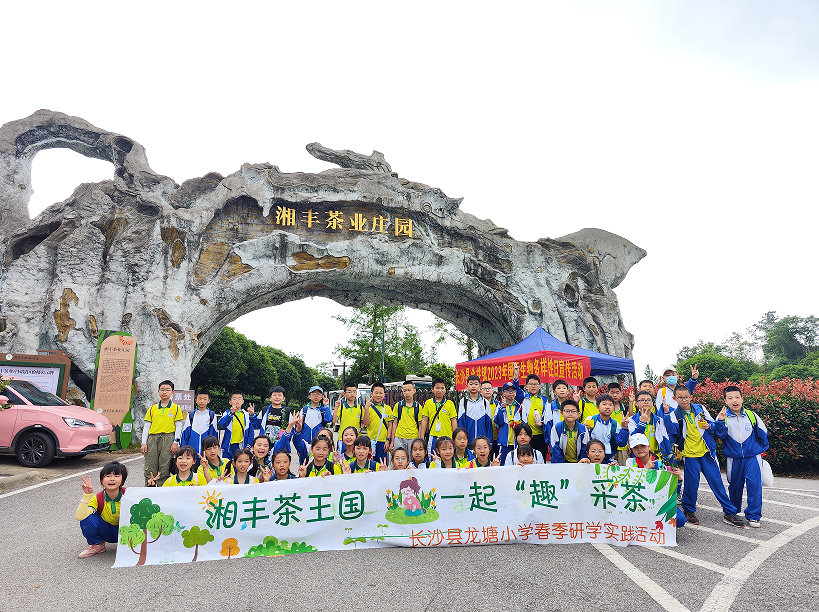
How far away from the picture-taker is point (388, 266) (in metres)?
13.3

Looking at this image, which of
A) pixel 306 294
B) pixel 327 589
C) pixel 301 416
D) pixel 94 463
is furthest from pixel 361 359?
pixel 327 589

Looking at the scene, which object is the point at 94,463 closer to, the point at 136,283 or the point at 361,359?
the point at 136,283

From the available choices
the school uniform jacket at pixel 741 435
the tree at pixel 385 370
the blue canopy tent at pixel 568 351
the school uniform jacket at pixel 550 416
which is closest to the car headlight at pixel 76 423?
the school uniform jacket at pixel 550 416

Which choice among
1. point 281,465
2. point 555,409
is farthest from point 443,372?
point 281,465

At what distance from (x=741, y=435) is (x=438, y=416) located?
3160 millimetres

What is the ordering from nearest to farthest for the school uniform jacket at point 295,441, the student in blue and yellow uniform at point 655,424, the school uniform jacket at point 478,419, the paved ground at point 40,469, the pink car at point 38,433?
the student in blue and yellow uniform at point 655,424, the school uniform jacket at point 295,441, the school uniform jacket at point 478,419, the paved ground at point 40,469, the pink car at point 38,433

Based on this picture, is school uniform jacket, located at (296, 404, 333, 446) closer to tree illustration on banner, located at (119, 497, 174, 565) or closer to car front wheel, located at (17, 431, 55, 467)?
tree illustration on banner, located at (119, 497, 174, 565)

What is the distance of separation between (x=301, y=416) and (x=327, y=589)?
2724mm

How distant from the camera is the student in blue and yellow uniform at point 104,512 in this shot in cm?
386

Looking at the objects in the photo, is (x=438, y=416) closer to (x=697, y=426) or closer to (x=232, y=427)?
(x=232, y=427)

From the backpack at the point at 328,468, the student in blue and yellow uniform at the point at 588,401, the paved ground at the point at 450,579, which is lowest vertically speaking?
the paved ground at the point at 450,579

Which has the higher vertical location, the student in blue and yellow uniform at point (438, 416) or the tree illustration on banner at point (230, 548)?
the student in blue and yellow uniform at point (438, 416)

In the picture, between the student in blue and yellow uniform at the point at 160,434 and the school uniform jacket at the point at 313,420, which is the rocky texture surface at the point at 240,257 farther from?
the school uniform jacket at the point at 313,420

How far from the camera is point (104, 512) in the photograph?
389 cm
